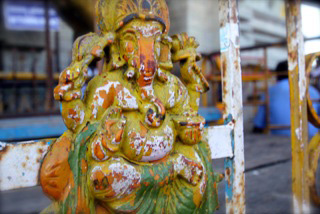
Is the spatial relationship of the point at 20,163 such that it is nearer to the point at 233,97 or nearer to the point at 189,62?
the point at 189,62

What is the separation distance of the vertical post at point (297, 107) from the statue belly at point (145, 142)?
761 mm

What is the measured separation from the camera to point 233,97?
1156mm


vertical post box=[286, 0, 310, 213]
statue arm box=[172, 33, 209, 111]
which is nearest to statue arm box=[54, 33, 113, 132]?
statue arm box=[172, 33, 209, 111]

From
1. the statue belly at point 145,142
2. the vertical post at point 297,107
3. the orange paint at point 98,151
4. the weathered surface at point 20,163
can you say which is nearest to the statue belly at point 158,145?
the statue belly at point 145,142

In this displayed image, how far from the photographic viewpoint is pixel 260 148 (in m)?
2.84

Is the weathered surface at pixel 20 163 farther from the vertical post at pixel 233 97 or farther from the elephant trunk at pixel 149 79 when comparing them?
the vertical post at pixel 233 97

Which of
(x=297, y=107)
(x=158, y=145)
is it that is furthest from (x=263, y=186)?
(x=158, y=145)

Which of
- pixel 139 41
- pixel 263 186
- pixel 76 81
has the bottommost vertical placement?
pixel 263 186

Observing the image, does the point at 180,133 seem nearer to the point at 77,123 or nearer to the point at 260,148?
the point at 77,123

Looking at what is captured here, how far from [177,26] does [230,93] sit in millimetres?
3801

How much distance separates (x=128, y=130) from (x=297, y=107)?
35.2 inches

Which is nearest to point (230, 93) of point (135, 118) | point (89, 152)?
point (135, 118)

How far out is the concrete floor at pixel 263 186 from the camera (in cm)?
156

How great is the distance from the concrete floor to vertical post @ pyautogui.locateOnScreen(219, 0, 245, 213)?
0.41m
